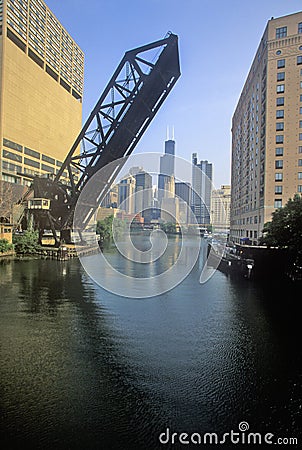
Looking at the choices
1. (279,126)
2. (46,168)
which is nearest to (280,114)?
(279,126)

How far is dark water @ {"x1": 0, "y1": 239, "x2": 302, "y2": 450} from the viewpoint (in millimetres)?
2908

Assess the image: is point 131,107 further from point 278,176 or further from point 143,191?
point 278,176

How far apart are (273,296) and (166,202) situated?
350 centimetres

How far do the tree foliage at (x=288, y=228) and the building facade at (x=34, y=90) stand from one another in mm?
16164

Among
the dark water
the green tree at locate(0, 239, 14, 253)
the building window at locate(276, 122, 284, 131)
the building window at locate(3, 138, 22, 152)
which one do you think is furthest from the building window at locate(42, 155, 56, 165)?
the dark water

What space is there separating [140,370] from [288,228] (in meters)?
8.26

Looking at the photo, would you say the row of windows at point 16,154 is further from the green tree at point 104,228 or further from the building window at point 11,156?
the green tree at point 104,228

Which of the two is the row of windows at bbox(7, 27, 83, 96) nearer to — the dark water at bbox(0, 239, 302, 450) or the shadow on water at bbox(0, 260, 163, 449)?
the dark water at bbox(0, 239, 302, 450)

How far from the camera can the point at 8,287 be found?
8430 mm

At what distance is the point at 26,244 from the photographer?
15.1 meters

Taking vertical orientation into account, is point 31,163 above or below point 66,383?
above

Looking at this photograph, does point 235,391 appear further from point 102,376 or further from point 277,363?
point 102,376

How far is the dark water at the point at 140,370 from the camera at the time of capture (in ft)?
9.54

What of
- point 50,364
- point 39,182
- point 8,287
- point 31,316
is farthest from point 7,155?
point 50,364
